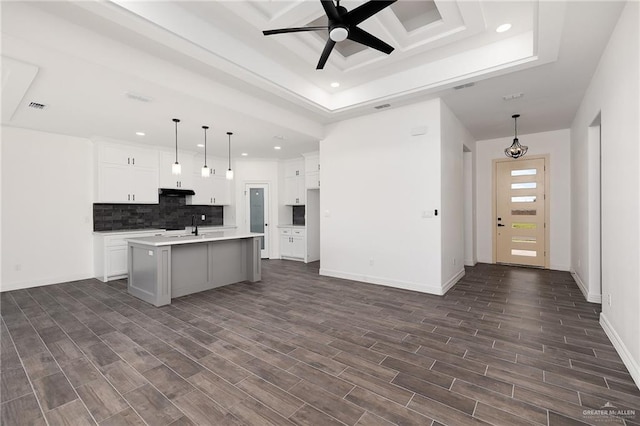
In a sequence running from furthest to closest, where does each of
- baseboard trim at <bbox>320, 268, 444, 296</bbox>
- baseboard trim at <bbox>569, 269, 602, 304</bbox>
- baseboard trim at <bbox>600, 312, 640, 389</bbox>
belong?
baseboard trim at <bbox>320, 268, 444, 296</bbox> < baseboard trim at <bbox>569, 269, 602, 304</bbox> < baseboard trim at <bbox>600, 312, 640, 389</bbox>

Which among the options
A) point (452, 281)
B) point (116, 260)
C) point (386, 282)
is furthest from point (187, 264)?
point (452, 281)

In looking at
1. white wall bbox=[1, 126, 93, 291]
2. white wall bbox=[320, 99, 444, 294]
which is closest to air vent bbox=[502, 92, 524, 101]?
white wall bbox=[320, 99, 444, 294]

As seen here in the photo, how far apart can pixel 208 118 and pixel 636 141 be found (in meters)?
4.79

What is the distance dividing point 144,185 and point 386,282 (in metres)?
5.42

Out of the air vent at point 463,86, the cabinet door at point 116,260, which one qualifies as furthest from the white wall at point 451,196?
the cabinet door at point 116,260

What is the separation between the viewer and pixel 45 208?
5.23 m

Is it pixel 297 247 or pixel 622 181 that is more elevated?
pixel 622 181

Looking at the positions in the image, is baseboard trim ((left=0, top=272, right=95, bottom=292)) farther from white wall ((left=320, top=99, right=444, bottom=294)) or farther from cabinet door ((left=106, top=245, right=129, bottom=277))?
white wall ((left=320, top=99, right=444, bottom=294))

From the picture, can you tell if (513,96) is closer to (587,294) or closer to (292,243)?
(587,294)

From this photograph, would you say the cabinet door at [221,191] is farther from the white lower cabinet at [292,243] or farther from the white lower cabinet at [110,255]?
the white lower cabinet at [110,255]

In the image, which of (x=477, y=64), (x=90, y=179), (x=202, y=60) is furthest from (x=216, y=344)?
(x=90, y=179)

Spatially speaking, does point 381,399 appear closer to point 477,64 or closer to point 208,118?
point 477,64

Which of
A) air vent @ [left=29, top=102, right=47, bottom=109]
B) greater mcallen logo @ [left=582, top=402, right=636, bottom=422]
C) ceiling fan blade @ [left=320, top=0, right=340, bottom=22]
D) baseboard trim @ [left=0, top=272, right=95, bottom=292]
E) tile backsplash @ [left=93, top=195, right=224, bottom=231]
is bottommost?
greater mcallen logo @ [left=582, top=402, right=636, bottom=422]

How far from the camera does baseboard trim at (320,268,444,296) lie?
175 inches
